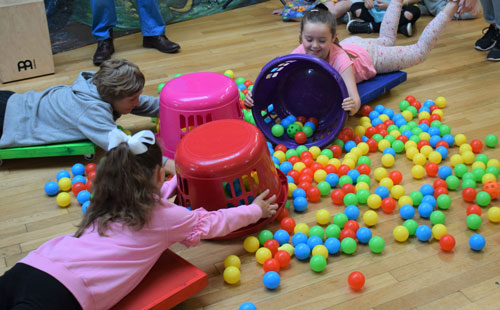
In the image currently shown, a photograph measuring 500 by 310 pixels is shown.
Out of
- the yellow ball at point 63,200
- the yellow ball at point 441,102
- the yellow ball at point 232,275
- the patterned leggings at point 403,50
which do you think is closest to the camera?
the yellow ball at point 232,275

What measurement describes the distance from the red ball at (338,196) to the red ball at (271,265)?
0.43 metres

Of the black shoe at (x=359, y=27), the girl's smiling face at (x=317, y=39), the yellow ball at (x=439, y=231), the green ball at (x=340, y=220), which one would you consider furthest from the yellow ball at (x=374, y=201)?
the black shoe at (x=359, y=27)

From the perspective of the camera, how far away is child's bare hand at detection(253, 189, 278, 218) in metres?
1.80

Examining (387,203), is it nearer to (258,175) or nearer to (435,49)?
(258,175)

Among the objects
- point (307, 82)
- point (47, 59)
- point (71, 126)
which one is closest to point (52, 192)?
point (71, 126)

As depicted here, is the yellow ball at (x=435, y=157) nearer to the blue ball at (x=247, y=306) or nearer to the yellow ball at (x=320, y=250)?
the yellow ball at (x=320, y=250)

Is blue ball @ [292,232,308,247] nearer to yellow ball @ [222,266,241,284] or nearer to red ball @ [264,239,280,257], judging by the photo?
red ball @ [264,239,280,257]

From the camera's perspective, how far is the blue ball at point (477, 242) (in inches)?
66.6

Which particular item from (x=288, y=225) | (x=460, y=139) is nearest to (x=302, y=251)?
(x=288, y=225)

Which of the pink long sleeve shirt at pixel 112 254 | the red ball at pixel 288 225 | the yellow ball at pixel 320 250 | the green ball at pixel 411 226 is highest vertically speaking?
the pink long sleeve shirt at pixel 112 254

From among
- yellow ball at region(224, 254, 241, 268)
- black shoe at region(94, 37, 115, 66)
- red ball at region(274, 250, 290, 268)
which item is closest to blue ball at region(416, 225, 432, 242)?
red ball at region(274, 250, 290, 268)

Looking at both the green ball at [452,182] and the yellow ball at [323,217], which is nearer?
the yellow ball at [323,217]

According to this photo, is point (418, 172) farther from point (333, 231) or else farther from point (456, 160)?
point (333, 231)

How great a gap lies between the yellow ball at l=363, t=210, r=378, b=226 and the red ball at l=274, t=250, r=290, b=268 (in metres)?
0.34
